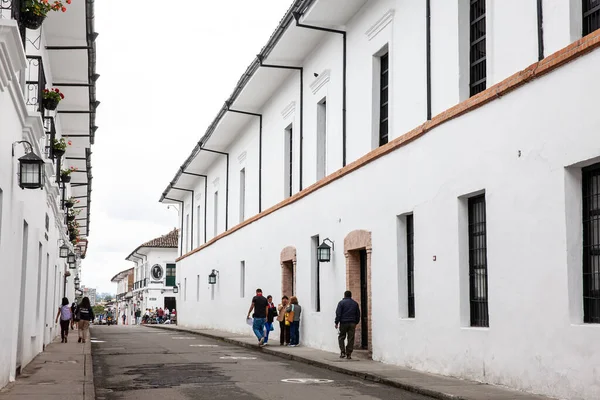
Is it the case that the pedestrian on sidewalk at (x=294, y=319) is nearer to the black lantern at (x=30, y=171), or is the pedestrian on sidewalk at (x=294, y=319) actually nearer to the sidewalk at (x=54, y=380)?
the sidewalk at (x=54, y=380)

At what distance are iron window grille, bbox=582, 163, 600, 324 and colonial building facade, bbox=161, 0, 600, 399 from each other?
0.02m

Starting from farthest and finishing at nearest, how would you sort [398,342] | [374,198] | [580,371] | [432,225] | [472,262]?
1. [374,198]
2. [398,342]
3. [432,225]
4. [472,262]
5. [580,371]

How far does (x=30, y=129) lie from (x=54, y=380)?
388 centimetres

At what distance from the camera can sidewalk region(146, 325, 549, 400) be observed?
34.0ft

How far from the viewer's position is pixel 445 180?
13148 millimetres

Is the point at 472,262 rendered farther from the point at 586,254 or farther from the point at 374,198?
the point at 374,198

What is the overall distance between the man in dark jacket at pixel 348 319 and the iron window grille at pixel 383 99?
11.0ft

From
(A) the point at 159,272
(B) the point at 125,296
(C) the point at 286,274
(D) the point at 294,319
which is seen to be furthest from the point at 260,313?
(B) the point at 125,296

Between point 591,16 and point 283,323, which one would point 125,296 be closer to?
point 283,323

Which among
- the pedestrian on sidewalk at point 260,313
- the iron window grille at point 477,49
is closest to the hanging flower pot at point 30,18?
the iron window grille at point 477,49

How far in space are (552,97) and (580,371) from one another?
337 centimetres

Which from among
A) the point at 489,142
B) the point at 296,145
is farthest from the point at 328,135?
the point at 489,142

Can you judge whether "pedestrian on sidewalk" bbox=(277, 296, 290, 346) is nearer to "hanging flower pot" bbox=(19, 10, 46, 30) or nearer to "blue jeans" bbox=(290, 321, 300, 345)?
"blue jeans" bbox=(290, 321, 300, 345)

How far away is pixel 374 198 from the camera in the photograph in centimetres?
1631
